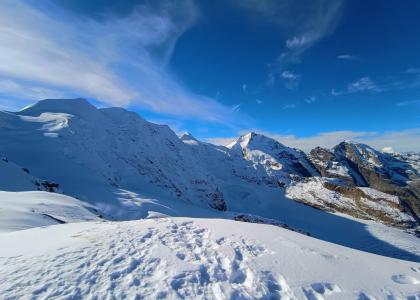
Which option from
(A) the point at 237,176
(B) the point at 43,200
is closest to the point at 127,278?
(B) the point at 43,200

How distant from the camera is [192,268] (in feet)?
25.2

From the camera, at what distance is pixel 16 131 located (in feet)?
199

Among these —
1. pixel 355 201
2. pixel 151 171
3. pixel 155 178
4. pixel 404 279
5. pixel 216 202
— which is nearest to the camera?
pixel 404 279

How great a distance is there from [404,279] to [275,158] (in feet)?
576

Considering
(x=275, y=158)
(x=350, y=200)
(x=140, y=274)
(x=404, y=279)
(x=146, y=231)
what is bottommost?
(x=140, y=274)

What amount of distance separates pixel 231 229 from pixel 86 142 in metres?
67.3

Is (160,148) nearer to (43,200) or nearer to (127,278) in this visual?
(43,200)

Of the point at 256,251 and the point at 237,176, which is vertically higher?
the point at 237,176

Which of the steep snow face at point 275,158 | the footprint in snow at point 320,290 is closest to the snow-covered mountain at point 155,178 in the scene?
the steep snow face at point 275,158

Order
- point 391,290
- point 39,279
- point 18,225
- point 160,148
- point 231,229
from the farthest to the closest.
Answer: point 160,148, point 18,225, point 231,229, point 391,290, point 39,279

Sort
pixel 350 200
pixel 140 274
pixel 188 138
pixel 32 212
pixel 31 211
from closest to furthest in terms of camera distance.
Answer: pixel 140 274 → pixel 32 212 → pixel 31 211 → pixel 350 200 → pixel 188 138

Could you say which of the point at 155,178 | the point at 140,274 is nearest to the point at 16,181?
the point at 140,274

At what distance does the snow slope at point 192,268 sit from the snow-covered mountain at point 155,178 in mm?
24173

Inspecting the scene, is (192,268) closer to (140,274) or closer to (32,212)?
(140,274)
